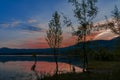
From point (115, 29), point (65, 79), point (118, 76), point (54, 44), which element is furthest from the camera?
point (54, 44)

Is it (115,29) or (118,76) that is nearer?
(118,76)

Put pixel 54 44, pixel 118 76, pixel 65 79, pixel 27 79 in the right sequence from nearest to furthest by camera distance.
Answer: pixel 118 76 → pixel 65 79 → pixel 27 79 → pixel 54 44

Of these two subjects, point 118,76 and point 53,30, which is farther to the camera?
point 53,30

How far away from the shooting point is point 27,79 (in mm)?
49625

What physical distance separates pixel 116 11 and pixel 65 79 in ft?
63.8

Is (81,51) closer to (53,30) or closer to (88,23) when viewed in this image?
(88,23)

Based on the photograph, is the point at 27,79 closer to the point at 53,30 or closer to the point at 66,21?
the point at 66,21

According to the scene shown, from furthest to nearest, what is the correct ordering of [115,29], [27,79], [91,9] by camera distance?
[27,79] → [91,9] → [115,29]

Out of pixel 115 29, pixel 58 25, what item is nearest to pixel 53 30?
pixel 58 25

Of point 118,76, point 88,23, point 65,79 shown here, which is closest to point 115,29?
point 88,23

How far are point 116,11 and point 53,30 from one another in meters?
22.6

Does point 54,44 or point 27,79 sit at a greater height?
point 54,44

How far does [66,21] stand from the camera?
47.9 meters

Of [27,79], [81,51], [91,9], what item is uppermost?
[91,9]
